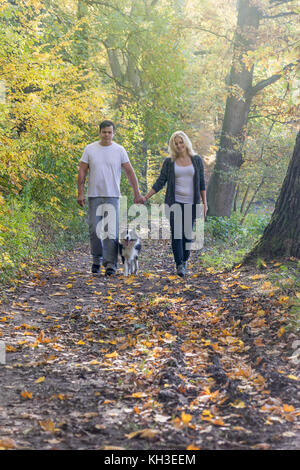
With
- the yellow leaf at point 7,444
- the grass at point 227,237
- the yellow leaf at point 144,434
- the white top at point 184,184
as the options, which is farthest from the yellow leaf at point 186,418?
the grass at point 227,237

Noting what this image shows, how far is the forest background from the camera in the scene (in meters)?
8.18

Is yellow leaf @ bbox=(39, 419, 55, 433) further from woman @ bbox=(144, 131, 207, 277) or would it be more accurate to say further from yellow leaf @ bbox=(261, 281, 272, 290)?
woman @ bbox=(144, 131, 207, 277)

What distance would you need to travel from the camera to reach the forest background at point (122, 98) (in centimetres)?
818

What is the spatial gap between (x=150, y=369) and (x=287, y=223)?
3.37 meters

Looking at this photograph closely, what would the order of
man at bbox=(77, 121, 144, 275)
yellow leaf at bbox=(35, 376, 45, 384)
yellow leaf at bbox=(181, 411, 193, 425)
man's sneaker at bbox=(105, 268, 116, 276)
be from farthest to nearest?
1. man's sneaker at bbox=(105, 268, 116, 276)
2. man at bbox=(77, 121, 144, 275)
3. yellow leaf at bbox=(35, 376, 45, 384)
4. yellow leaf at bbox=(181, 411, 193, 425)

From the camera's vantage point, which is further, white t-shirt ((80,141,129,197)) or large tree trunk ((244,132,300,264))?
white t-shirt ((80,141,129,197))

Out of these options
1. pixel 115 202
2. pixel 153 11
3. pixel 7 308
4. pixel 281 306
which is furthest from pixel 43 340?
pixel 153 11

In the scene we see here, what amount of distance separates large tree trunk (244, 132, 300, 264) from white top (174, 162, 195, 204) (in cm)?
124

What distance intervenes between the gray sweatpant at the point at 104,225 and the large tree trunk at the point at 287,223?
226cm

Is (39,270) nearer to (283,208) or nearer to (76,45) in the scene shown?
(283,208)

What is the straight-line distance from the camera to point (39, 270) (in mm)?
8430

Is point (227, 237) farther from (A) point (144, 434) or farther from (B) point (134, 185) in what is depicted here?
(A) point (144, 434)

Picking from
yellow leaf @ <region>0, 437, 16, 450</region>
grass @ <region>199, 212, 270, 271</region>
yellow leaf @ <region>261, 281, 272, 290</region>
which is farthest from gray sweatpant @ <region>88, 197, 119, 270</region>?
yellow leaf @ <region>0, 437, 16, 450</region>

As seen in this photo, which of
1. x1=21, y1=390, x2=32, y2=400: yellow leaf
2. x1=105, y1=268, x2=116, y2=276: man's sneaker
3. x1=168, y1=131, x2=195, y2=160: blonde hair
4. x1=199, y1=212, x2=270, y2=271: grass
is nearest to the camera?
x1=21, y1=390, x2=32, y2=400: yellow leaf
